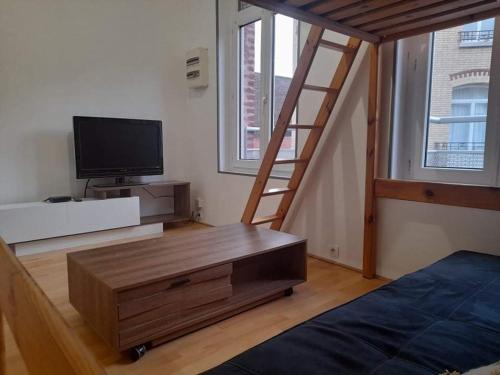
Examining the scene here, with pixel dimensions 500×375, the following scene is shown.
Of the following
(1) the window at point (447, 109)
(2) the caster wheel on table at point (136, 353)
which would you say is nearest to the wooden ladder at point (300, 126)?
(1) the window at point (447, 109)

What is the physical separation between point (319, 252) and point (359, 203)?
0.57 meters

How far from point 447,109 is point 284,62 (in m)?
1.58

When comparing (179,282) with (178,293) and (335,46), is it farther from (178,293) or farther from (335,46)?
(335,46)

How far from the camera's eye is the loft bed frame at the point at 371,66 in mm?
1756

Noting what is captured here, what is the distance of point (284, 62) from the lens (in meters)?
3.36

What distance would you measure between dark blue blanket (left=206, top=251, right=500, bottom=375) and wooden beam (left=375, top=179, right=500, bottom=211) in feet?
2.10

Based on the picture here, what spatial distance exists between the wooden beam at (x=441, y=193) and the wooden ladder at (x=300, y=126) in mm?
628

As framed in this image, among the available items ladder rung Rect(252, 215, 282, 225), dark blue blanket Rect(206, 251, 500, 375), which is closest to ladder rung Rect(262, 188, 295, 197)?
ladder rung Rect(252, 215, 282, 225)

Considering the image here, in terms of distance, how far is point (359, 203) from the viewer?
8.66 feet

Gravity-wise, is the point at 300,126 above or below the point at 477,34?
below

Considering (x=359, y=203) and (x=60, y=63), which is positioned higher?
(x=60, y=63)

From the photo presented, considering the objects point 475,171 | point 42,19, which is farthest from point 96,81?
point 475,171

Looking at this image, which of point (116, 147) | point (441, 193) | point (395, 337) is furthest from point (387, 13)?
point (116, 147)

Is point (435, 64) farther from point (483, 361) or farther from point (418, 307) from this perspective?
point (483, 361)
